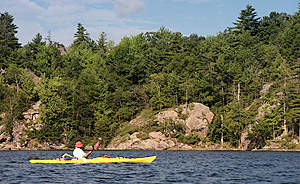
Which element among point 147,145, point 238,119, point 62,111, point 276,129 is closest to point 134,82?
point 62,111

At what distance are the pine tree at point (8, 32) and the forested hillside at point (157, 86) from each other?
1391cm

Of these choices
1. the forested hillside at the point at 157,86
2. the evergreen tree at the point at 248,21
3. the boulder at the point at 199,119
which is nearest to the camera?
the forested hillside at the point at 157,86

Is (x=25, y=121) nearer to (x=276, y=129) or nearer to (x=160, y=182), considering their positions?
(x=276, y=129)

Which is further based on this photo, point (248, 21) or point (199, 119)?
point (248, 21)

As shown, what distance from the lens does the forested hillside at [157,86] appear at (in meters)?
73.0

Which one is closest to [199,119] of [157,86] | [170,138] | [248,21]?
[170,138]

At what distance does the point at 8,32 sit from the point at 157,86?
58.6m

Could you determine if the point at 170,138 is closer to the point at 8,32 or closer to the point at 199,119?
the point at 199,119

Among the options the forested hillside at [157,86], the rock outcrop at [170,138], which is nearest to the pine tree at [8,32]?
the forested hillside at [157,86]

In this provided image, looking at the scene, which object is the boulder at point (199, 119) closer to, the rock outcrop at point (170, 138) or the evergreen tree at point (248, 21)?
the rock outcrop at point (170, 138)

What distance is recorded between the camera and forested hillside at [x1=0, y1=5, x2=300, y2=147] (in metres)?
73.0

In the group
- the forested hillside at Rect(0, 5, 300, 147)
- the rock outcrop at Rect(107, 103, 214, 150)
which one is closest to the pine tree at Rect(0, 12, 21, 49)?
the forested hillside at Rect(0, 5, 300, 147)

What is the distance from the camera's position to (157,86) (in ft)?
290

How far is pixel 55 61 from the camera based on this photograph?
105 meters
